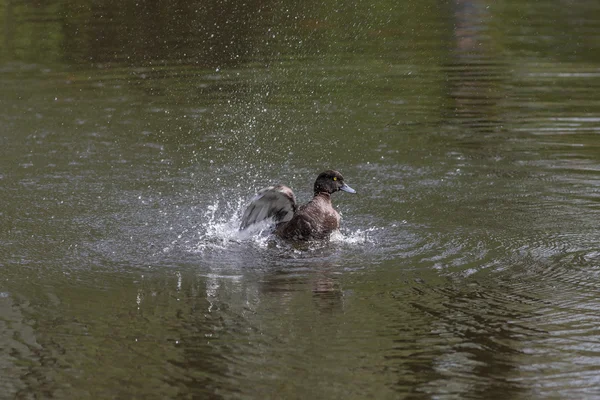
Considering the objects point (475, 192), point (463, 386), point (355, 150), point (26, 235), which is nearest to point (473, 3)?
point (355, 150)

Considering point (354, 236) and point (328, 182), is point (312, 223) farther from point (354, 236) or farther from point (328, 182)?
point (328, 182)

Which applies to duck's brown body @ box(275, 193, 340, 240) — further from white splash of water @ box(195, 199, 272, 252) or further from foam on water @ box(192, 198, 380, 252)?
white splash of water @ box(195, 199, 272, 252)

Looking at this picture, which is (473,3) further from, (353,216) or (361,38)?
(353,216)

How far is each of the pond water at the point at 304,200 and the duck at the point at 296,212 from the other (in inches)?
7.0

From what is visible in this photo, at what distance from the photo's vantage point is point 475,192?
29.7ft

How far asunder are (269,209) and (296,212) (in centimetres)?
32

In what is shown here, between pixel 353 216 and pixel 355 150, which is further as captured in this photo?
pixel 355 150

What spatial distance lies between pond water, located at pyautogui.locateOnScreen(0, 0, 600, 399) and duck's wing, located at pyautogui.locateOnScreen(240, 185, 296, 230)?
296 millimetres

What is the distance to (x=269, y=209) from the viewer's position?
27.7 feet

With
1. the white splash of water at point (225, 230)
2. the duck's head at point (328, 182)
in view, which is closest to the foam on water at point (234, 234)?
the white splash of water at point (225, 230)

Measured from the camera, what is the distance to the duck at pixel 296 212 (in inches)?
314

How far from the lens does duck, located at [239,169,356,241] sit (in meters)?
7.99

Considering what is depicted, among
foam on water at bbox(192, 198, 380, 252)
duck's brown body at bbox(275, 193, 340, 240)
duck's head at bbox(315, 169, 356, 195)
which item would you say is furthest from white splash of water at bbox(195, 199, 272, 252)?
duck's head at bbox(315, 169, 356, 195)

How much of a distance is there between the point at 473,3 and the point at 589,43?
160 inches
